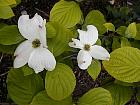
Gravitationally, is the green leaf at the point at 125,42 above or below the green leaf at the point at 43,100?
above

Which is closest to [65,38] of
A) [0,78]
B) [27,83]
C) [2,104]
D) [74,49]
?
[74,49]

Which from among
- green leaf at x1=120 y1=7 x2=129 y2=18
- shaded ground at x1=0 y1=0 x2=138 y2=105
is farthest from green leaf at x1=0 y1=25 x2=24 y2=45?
green leaf at x1=120 y1=7 x2=129 y2=18

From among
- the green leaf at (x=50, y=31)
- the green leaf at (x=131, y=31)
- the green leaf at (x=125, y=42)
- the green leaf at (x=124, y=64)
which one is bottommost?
the green leaf at (x=124, y=64)

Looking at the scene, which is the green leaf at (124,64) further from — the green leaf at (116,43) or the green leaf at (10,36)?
the green leaf at (10,36)

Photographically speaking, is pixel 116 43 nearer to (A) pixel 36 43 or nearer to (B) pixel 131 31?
(B) pixel 131 31

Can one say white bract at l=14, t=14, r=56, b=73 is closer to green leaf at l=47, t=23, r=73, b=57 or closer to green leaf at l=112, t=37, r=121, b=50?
green leaf at l=47, t=23, r=73, b=57

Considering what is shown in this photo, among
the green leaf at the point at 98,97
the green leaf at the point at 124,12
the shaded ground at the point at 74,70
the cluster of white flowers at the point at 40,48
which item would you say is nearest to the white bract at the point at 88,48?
the cluster of white flowers at the point at 40,48

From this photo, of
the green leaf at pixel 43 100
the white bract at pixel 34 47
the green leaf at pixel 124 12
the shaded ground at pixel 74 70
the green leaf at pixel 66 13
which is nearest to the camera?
the white bract at pixel 34 47
